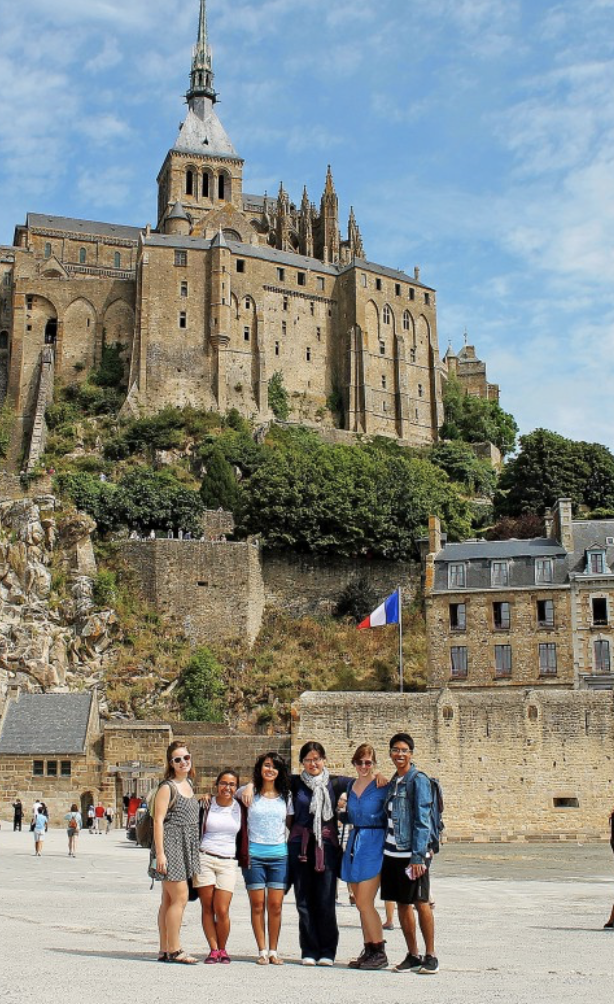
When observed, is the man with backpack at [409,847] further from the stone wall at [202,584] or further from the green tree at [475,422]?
the green tree at [475,422]

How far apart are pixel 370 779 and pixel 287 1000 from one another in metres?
2.76

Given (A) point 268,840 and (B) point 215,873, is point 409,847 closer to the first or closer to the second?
(A) point 268,840

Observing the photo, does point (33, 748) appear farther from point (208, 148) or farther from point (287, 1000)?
point (208, 148)

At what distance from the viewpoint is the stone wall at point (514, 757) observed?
32.0 m

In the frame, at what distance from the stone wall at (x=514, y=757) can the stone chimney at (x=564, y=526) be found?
43.7ft

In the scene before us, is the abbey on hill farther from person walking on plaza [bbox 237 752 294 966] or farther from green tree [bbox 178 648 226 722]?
person walking on plaza [bbox 237 752 294 966]

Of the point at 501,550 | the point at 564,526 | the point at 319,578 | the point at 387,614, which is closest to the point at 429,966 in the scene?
the point at 387,614

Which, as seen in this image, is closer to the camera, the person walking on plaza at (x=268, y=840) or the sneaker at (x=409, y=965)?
the sneaker at (x=409, y=965)

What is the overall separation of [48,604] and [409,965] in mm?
42744

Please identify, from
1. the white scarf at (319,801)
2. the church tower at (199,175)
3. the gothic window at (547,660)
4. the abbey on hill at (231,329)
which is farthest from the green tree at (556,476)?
the white scarf at (319,801)

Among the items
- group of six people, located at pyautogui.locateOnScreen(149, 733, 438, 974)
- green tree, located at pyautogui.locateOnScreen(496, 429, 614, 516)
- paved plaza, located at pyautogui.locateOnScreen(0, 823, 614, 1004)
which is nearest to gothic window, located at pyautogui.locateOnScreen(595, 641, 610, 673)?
paved plaza, located at pyautogui.locateOnScreen(0, 823, 614, 1004)

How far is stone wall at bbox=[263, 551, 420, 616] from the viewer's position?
5684 cm

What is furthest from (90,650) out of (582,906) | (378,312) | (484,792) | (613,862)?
(378,312)

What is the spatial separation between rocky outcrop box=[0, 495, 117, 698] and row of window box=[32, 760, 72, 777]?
9.80 metres
